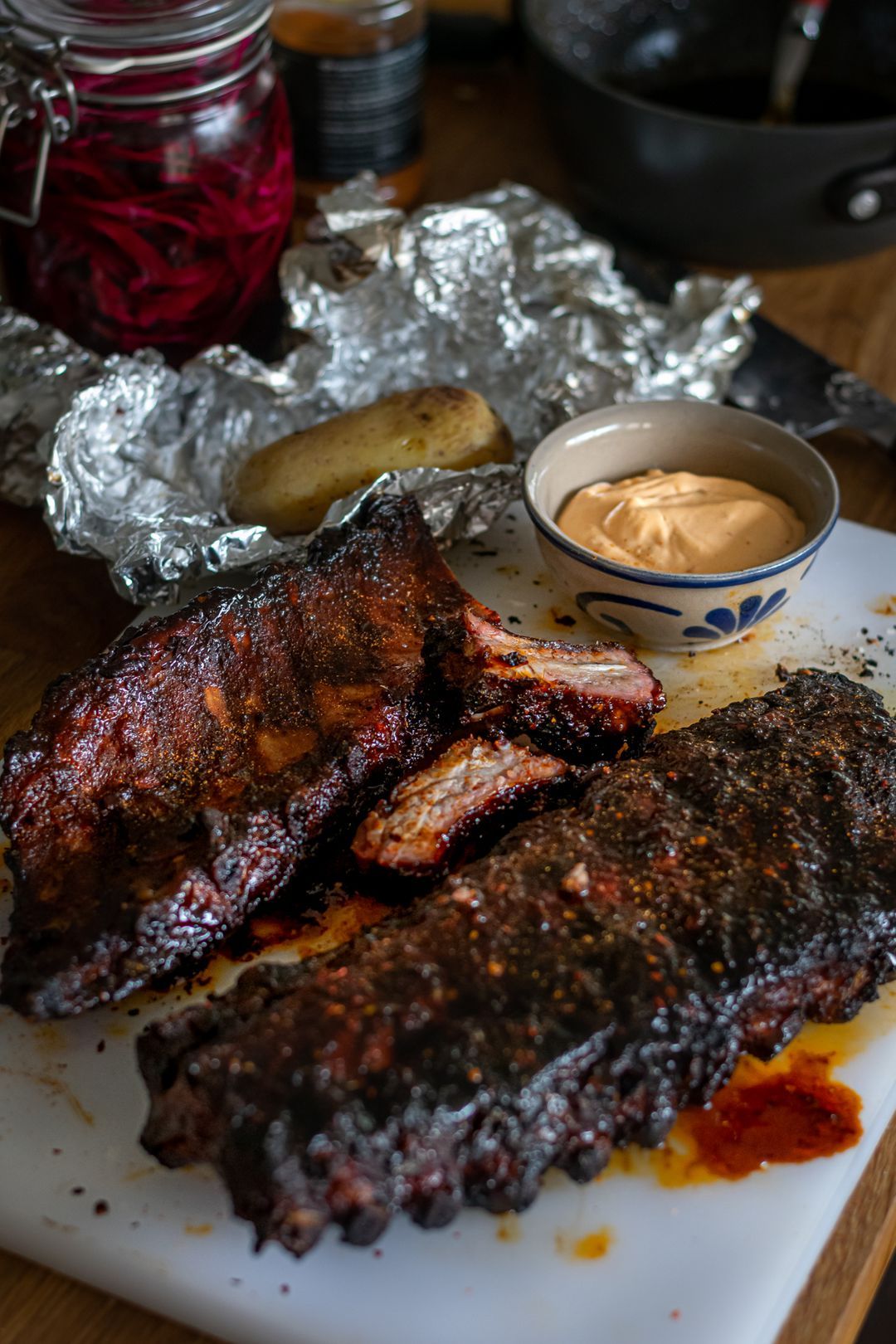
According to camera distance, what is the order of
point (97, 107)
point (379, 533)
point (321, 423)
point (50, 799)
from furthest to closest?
1. point (321, 423)
2. point (97, 107)
3. point (379, 533)
4. point (50, 799)

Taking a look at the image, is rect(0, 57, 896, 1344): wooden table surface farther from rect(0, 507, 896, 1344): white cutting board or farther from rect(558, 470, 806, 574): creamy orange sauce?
rect(558, 470, 806, 574): creamy orange sauce

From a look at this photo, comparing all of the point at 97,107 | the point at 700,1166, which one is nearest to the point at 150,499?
the point at 97,107

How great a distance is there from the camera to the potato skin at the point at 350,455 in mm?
2631

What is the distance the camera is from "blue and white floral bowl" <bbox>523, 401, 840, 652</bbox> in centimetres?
230

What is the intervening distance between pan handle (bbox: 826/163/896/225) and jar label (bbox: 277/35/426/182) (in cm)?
121

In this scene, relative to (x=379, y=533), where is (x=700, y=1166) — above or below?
below

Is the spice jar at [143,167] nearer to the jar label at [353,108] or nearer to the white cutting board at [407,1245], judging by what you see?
the jar label at [353,108]

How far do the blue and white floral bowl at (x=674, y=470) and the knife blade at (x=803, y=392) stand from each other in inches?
19.2

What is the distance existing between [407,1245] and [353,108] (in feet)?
9.63

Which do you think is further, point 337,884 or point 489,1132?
point 337,884

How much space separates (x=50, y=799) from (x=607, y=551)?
3.63 feet

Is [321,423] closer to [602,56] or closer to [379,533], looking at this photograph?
[379,533]

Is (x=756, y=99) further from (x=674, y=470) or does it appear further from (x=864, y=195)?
(x=674, y=470)

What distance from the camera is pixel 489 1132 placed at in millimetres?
1511
